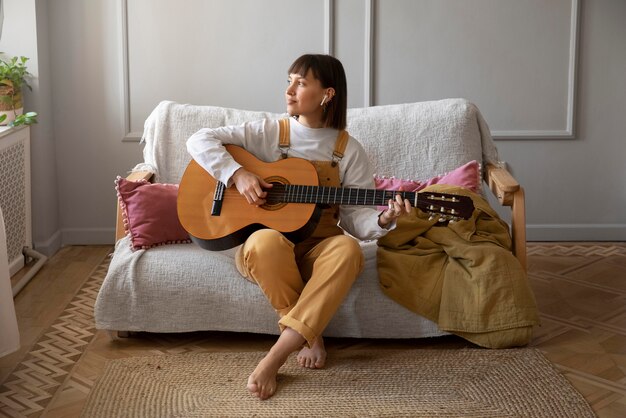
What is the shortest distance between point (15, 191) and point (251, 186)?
1.38 metres

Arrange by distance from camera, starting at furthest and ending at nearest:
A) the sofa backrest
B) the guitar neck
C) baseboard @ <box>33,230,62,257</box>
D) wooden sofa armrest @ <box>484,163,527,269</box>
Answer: baseboard @ <box>33,230,62,257</box> → the sofa backrest → wooden sofa armrest @ <box>484,163,527,269</box> → the guitar neck

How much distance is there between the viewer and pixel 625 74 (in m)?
4.03

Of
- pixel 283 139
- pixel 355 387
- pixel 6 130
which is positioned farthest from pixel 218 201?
pixel 6 130

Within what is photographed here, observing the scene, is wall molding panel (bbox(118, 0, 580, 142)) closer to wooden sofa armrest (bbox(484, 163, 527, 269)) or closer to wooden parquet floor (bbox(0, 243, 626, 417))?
wooden parquet floor (bbox(0, 243, 626, 417))

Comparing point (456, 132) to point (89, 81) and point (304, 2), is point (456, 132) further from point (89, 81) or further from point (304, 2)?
point (89, 81)

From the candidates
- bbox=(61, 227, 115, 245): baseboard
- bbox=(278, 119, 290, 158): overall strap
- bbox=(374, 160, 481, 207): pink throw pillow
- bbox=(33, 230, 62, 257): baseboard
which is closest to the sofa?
bbox=(374, 160, 481, 207): pink throw pillow

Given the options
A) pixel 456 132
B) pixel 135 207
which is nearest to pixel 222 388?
pixel 135 207

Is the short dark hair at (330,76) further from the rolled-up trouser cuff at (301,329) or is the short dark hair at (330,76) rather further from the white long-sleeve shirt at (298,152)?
the rolled-up trouser cuff at (301,329)

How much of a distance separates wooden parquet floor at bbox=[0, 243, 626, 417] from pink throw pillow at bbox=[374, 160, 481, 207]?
0.52m

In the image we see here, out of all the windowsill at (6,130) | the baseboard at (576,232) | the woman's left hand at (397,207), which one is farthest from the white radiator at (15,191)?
the baseboard at (576,232)

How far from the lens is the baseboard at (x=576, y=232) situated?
4.16 m

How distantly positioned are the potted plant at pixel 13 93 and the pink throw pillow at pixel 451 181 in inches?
54.5

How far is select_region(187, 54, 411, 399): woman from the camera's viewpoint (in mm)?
2555

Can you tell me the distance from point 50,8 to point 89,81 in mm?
339
